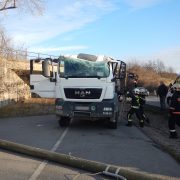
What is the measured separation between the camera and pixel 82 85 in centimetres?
1616

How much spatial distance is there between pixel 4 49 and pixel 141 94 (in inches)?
774

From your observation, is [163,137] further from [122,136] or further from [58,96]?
[58,96]

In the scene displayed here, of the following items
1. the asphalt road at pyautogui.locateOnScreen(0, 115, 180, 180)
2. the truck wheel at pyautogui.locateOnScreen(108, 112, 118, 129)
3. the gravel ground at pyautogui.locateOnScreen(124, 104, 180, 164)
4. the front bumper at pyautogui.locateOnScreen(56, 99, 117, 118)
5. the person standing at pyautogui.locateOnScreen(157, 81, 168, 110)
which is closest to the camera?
the asphalt road at pyautogui.locateOnScreen(0, 115, 180, 180)

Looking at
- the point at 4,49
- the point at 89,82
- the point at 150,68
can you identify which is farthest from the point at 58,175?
the point at 150,68

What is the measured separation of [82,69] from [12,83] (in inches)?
969

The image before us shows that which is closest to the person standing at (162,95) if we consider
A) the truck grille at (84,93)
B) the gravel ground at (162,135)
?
the gravel ground at (162,135)

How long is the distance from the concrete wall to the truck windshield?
19.3m

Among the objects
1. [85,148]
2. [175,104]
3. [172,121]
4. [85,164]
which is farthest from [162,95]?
[85,164]

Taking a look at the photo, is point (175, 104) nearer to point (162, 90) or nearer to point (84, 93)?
point (84, 93)

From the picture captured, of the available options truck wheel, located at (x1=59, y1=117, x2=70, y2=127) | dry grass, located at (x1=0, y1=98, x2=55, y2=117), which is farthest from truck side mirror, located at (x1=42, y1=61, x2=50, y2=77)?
dry grass, located at (x1=0, y1=98, x2=55, y2=117)

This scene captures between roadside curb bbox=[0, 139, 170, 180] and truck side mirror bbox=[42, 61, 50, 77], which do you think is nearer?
roadside curb bbox=[0, 139, 170, 180]

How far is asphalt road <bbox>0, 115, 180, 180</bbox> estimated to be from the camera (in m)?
8.88

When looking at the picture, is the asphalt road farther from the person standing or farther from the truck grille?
the person standing

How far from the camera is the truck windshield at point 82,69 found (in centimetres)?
1628
